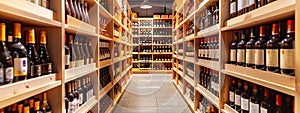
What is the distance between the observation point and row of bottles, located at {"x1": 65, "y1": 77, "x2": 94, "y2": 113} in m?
1.84

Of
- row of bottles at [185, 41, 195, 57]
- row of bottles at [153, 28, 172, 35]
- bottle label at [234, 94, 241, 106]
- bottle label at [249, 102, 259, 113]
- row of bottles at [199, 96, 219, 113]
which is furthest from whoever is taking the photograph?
row of bottles at [153, 28, 172, 35]

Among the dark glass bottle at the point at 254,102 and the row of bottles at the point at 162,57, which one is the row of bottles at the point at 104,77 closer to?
the dark glass bottle at the point at 254,102

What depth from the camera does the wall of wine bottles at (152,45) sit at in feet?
30.3

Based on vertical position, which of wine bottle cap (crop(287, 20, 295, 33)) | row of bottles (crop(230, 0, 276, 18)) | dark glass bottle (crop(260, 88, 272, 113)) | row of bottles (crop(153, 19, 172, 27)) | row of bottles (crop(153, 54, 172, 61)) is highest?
row of bottles (crop(153, 19, 172, 27))

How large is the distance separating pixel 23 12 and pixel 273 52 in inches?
47.7

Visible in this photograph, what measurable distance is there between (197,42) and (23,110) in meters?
2.57

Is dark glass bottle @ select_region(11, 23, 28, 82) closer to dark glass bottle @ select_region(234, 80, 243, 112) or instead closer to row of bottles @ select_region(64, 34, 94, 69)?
row of bottles @ select_region(64, 34, 94, 69)

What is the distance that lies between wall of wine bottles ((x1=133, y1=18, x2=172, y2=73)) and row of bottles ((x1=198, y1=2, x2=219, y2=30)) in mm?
5872

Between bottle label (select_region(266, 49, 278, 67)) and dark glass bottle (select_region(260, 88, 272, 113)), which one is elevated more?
bottle label (select_region(266, 49, 278, 67))

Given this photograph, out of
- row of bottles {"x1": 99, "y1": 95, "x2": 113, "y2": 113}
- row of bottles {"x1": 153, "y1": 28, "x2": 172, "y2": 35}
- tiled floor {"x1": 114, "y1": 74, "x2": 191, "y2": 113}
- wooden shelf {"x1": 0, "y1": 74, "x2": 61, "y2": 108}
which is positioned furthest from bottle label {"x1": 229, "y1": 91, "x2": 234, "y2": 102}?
row of bottles {"x1": 153, "y1": 28, "x2": 172, "y2": 35}

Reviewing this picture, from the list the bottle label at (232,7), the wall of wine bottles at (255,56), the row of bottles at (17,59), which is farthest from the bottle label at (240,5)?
the row of bottles at (17,59)

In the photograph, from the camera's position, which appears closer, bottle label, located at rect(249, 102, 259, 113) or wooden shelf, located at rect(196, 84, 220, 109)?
bottle label, located at rect(249, 102, 259, 113)

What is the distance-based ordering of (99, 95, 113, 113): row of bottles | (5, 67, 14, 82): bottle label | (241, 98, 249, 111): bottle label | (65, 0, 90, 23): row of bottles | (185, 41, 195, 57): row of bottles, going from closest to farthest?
(5, 67, 14, 82): bottle label
(241, 98, 249, 111): bottle label
(65, 0, 90, 23): row of bottles
(99, 95, 113, 113): row of bottles
(185, 41, 195, 57): row of bottles

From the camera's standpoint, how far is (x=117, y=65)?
15.5 ft
